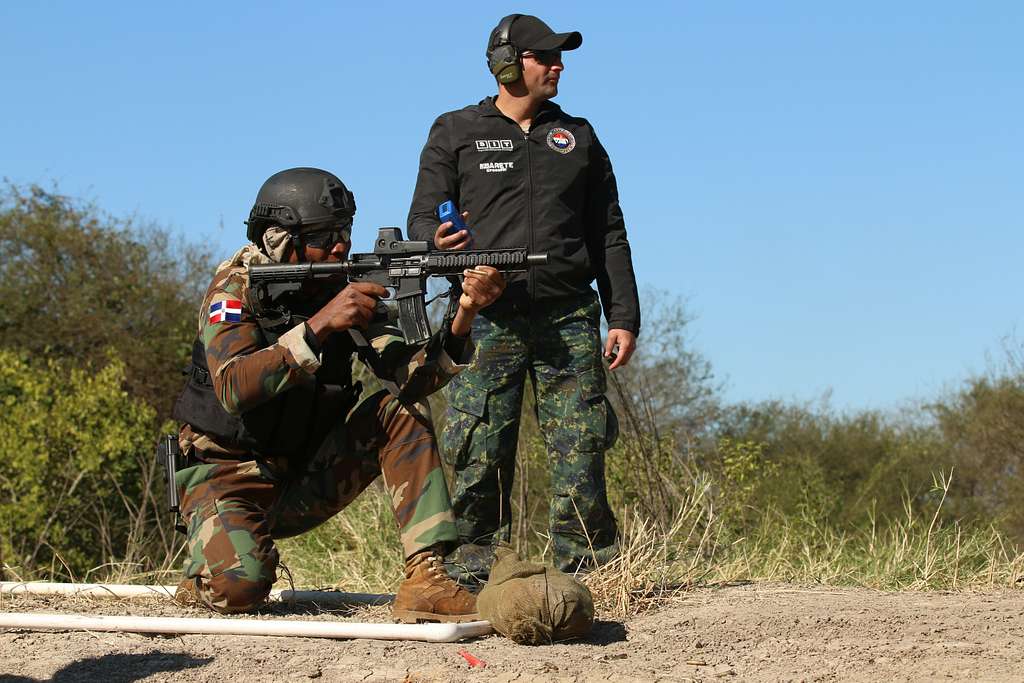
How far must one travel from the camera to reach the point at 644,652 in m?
4.16

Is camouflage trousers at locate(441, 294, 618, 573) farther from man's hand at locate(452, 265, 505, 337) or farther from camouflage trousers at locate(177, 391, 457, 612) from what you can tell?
man's hand at locate(452, 265, 505, 337)

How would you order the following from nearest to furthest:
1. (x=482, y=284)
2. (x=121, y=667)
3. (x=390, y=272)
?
1. (x=121, y=667)
2. (x=482, y=284)
3. (x=390, y=272)

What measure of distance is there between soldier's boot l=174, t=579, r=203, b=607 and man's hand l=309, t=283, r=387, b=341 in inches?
43.6

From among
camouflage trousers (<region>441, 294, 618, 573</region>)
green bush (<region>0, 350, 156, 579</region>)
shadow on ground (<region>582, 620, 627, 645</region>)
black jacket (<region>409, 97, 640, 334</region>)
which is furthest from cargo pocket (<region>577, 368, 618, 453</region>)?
green bush (<region>0, 350, 156, 579</region>)

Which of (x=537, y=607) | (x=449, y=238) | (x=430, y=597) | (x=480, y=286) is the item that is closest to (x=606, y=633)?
(x=537, y=607)

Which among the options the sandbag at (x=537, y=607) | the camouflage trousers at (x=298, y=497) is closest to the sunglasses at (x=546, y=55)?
the camouflage trousers at (x=298, y=497)

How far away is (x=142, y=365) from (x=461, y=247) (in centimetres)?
826

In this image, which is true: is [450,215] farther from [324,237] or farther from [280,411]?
[280,411]

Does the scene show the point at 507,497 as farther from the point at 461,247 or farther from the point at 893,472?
the point at 893,472

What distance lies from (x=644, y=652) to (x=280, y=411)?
5.18 feet

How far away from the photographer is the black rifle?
15.3ft

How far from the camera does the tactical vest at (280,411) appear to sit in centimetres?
476

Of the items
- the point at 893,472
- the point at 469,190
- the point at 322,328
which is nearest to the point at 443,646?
the point at 322,328

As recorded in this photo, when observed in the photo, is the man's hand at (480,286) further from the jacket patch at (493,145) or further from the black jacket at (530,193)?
the jacket patch at (493,145)
